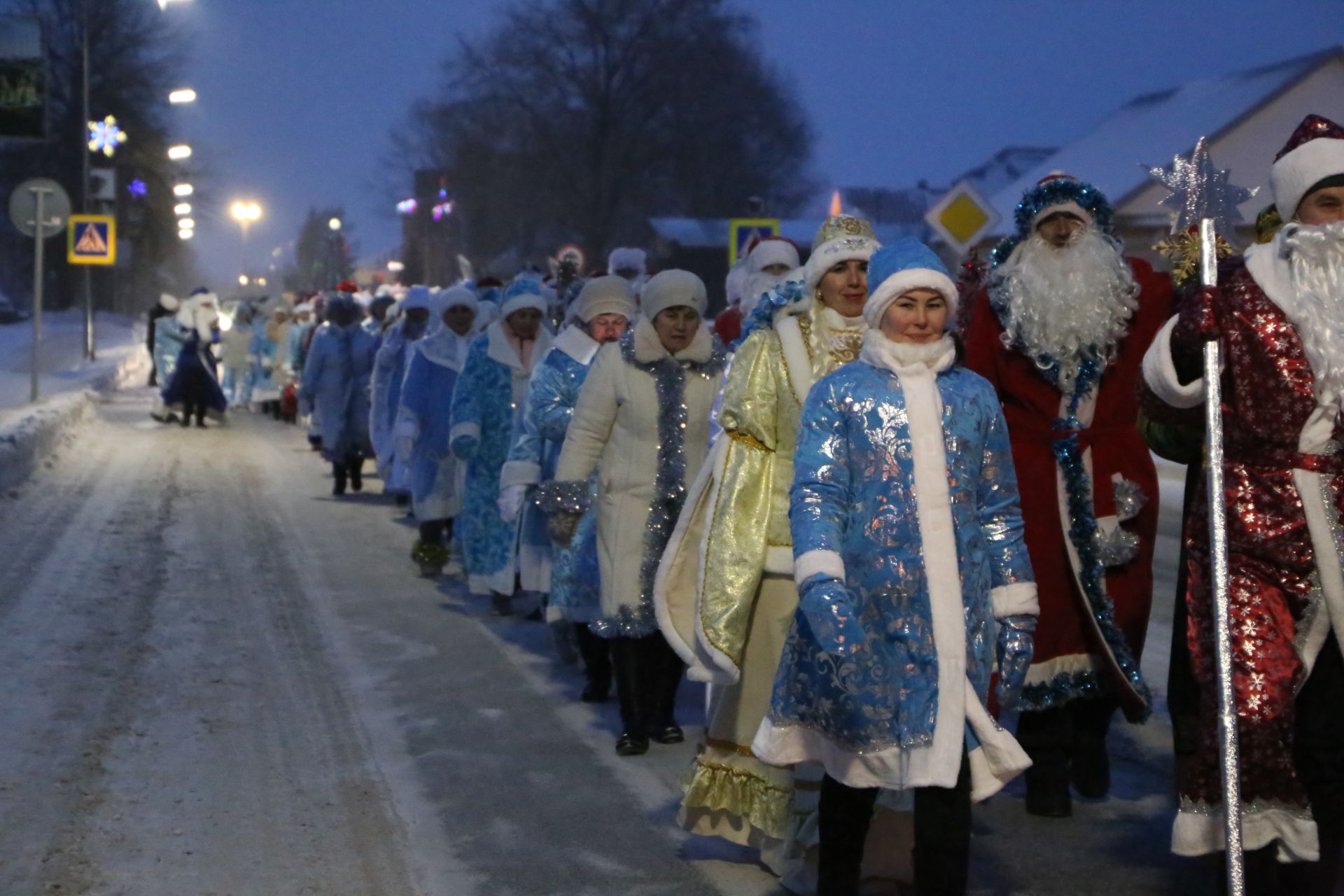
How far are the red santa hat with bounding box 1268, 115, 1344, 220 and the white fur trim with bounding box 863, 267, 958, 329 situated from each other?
846mm

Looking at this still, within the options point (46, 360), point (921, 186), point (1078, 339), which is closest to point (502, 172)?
point (921, 186)

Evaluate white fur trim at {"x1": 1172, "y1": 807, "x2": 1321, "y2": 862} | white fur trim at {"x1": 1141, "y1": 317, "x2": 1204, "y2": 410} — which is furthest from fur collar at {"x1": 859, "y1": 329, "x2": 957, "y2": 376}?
white fur trim at {"x1": 1172, "y1": 807, "x2": 1321, "y2": 862}

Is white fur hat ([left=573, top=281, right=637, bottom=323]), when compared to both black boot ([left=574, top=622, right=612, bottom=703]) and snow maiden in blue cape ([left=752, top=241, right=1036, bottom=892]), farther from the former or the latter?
snow maiden in blue cape ([left=752, top=241, right=1036, bottom=892])

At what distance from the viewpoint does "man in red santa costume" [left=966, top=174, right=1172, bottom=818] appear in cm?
657

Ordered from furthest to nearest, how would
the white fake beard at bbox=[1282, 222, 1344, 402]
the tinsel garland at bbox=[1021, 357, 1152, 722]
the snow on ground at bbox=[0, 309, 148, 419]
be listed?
the snow on ground at bbox=[0, 309, 148, 419], the tinsel garland at bbox=[1021, 357, 1152, 722], the white fake beard at bbox=[1282, 222, 1344, 402]

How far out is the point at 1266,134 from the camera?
42.2m

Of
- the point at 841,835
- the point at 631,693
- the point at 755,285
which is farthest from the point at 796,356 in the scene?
the point at 755,285

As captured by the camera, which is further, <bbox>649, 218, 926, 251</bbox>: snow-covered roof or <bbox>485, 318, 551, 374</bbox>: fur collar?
<bbox>649, 218, 926, 251</bbox>: snow-covered roof

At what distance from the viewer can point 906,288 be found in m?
4.97

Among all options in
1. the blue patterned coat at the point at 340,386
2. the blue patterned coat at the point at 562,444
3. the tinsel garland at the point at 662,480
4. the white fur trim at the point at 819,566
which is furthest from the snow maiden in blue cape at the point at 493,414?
the blue patterned coat at the point at 340,386

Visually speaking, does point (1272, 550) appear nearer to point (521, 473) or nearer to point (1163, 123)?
point (521, 473)

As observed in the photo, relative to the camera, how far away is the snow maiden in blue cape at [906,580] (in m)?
4.77

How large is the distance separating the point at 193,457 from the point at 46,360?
22.4 metres

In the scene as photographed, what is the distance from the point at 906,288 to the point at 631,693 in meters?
3.21
